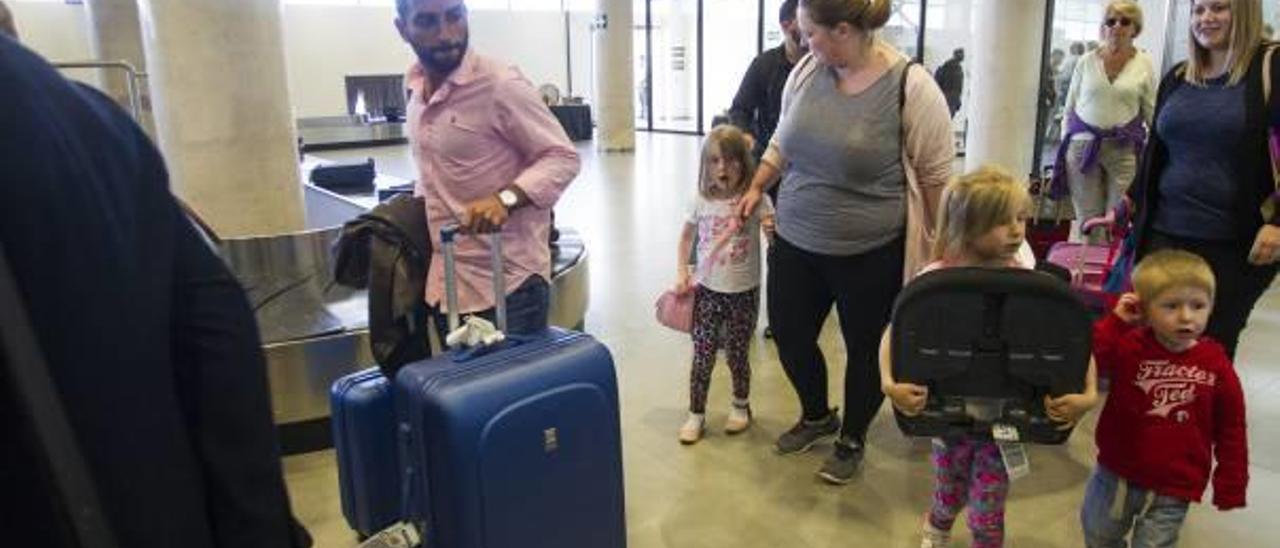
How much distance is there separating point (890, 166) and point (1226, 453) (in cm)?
114

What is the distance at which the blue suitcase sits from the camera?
Answer: 1948 millimetres

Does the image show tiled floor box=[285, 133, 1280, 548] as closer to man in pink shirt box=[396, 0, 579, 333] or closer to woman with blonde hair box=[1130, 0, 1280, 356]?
woman with blonde hair box=[1130, 0, 1280, 356]

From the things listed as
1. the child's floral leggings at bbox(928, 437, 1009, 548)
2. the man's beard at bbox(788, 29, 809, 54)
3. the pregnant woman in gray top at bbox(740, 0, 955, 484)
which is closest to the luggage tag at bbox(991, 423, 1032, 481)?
the child's floral leggings at bbox(928, 437, 1009, 548)

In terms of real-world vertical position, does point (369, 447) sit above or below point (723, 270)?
below

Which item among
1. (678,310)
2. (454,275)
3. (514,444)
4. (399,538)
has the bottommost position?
(399,538)

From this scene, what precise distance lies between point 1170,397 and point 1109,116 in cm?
324

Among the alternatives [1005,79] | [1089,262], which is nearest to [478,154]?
[1089,262]

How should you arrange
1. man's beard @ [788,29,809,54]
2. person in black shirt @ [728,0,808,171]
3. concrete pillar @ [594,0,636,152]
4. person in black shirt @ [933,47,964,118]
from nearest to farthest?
man's beard @ [788,29,809,54], person in black shirt @ [728,0,808,171], person in black shirt @ [933,47,964,118], concrete pillar @ [594,0,636,152]

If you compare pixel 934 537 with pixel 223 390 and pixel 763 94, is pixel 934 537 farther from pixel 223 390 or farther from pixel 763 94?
pixel 763 94

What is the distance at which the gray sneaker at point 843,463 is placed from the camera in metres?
3.02

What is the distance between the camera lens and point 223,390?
0.96 m

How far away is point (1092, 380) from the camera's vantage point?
2002mm

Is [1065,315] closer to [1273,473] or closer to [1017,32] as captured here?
[1273,473]

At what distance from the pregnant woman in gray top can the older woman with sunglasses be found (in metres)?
2.61
